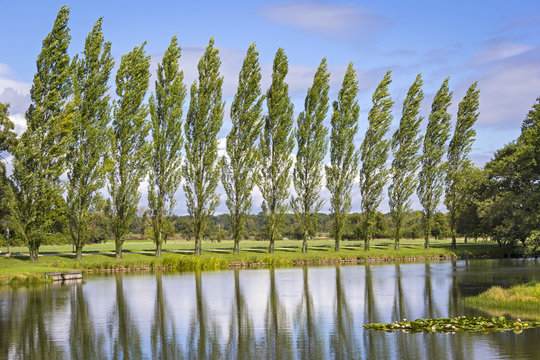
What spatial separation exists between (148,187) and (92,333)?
36519mm

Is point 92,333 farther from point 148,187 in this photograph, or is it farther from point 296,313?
point 148,187

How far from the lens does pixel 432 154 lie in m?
73.1

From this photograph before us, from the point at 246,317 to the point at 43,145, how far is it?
32.0 metres

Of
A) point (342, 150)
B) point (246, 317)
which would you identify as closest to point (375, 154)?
point (342, 150)

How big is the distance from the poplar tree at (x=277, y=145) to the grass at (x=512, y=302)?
120 feet

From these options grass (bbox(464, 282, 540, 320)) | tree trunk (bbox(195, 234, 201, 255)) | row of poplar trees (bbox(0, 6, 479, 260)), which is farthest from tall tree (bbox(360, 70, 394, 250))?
grass (bbox(464, 282, 540, 320))

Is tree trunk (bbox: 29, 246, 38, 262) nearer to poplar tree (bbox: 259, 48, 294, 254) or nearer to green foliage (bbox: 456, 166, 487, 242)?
poplar tree (bbox: 259, 48, 294, 254)

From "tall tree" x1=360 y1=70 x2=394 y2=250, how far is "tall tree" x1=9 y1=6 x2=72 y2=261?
34.8 m

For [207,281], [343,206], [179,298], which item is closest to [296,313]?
[179,298]

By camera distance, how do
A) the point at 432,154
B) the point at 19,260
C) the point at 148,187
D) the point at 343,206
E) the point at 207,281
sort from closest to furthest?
the point at 207,281 → the point at 19,260 → the point at 148,187 → the point at 343,206 → the point at 432,154

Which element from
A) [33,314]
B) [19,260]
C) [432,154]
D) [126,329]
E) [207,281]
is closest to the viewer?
[126,329]

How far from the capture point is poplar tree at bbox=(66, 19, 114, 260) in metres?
51.2

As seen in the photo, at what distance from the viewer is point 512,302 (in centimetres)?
2531

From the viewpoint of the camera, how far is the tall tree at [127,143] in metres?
54.4
